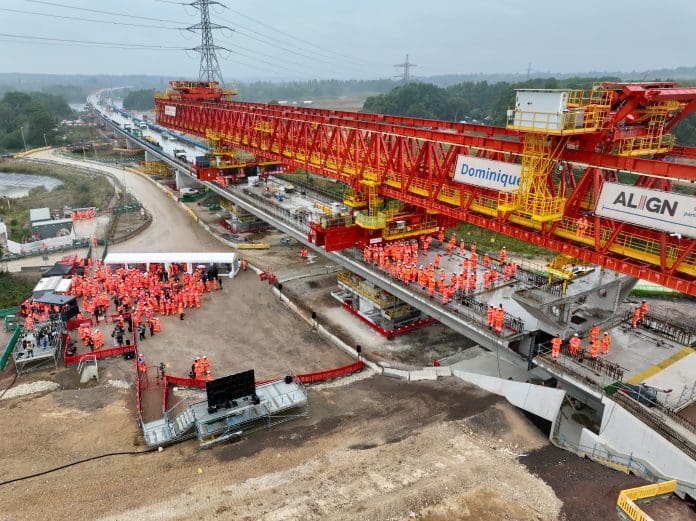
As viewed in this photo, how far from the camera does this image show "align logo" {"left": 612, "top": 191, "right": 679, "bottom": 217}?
13758 millimetres

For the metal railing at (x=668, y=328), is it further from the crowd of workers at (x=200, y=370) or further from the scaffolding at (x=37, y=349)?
the scaffolding at (x=37, y=349)

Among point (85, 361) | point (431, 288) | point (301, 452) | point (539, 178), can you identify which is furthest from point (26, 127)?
point (539, 178)

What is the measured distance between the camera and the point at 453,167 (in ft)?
74.3

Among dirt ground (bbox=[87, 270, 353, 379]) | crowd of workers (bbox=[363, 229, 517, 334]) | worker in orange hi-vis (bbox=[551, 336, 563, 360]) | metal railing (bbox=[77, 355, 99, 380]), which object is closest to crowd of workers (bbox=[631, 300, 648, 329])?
worker in orange hi-vis (bbox=[551, 336, 563, 360])

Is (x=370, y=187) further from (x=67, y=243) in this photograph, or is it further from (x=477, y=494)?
(x=67, y=243)

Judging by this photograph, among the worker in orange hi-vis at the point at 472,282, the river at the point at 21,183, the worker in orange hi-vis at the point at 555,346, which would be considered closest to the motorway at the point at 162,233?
the river at the point at 21,183

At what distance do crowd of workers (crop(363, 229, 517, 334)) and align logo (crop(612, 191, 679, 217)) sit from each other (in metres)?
7.08

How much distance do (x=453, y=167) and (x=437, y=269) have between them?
5.42 meters

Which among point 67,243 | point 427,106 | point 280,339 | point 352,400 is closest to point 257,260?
point 280,339

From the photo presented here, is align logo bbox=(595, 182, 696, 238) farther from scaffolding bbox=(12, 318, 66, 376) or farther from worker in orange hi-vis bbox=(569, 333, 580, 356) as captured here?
scaffolding bbox=(12, 318, 66, 376)

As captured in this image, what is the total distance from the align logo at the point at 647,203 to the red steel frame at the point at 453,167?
2.28 feet

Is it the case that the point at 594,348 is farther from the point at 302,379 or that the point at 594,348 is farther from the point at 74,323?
the point at 74,323

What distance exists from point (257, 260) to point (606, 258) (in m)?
26.3

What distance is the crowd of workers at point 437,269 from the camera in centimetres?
2275
